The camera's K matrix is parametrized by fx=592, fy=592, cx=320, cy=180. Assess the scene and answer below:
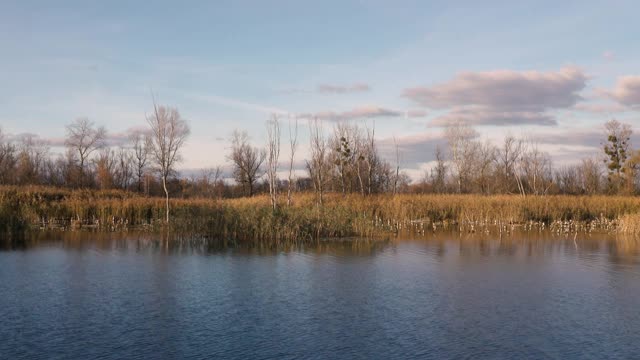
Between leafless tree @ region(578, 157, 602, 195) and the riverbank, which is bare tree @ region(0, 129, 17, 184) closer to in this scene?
the riverbank

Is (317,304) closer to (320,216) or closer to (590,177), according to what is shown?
(320,216)

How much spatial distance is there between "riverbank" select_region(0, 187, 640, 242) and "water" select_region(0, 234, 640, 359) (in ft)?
8.94

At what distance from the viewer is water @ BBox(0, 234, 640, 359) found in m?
6.59

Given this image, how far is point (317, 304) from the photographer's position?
8.70 m

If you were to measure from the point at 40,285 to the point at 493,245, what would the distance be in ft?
37.6

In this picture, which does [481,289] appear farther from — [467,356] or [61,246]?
[61,246]

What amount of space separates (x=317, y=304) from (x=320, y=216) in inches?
365

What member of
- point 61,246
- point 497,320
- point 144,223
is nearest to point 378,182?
point 144,223

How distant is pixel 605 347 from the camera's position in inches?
260

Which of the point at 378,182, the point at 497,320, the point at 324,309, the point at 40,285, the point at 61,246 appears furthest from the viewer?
the point at 378,182

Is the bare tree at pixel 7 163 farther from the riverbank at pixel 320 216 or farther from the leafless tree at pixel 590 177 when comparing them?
the leafless tree at pixel 590 177

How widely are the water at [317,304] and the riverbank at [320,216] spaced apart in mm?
2724

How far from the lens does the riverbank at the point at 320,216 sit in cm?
1723

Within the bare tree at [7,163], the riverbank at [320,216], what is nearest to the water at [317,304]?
the riverbank at [320,216]
